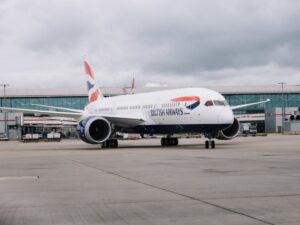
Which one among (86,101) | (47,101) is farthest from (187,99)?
(47,101)

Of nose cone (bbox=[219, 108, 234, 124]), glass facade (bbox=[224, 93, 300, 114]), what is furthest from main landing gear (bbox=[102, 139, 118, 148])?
glass facade (bbox=[224, 93, 300, 114])

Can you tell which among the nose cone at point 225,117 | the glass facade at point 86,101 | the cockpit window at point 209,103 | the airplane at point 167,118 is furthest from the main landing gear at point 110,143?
the glass facade at point 86,101

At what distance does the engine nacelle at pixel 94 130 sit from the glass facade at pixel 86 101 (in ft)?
254

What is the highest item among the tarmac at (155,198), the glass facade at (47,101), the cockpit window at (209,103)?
the glass facade at (47,101)

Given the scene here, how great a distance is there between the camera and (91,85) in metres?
49.6

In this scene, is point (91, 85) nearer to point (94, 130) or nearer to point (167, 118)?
point (94, 130)

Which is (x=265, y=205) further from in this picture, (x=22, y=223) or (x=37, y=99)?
(x=37, y=99)

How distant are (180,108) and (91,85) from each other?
704 inches

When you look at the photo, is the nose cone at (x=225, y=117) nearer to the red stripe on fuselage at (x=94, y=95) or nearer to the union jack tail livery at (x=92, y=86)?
the union jack tail livery at (x=92, y=86)

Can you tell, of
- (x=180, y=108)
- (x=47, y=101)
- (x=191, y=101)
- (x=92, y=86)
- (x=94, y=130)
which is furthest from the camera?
(x=47, y=101)

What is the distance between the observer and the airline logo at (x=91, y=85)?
49.0m

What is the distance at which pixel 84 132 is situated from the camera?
35156 mm

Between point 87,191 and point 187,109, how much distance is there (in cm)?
2223

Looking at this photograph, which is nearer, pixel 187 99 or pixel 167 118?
pixel 187 99
